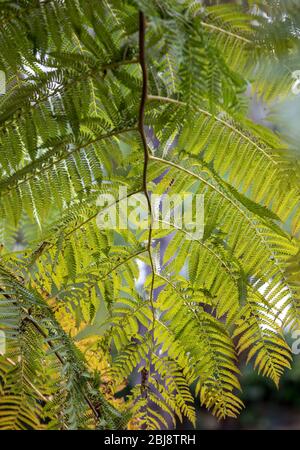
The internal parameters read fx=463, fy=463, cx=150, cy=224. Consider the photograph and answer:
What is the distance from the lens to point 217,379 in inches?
31.1

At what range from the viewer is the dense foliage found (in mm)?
547

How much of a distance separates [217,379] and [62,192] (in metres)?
0.41

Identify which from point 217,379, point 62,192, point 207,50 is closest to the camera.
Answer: point 207,50

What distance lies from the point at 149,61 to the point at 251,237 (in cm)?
31

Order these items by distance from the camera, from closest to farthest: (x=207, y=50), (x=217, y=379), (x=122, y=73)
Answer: (x=207, y=50) → (x=122, y=73) → (x=217, y=379)

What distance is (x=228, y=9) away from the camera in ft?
1.81

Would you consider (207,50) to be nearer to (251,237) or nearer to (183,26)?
(183,26)

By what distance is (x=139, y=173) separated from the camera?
0.71m

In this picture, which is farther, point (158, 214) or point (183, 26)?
point (158, 214)

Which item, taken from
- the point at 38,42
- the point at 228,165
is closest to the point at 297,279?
the point at 228,165

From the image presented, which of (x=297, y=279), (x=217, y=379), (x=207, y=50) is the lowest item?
(x=217, y=379)

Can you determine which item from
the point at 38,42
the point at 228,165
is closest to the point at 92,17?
the point at 38,42

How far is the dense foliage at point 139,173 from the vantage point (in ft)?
1.79

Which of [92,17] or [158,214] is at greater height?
[92,17]
